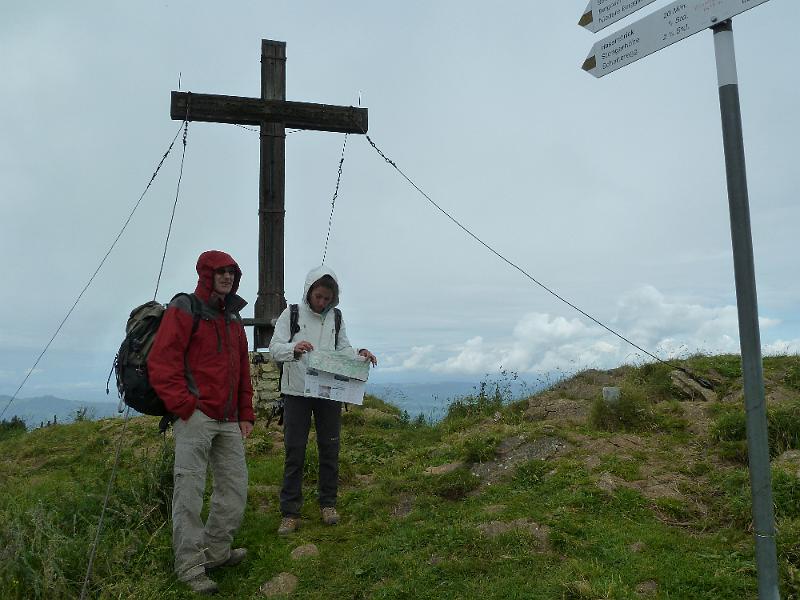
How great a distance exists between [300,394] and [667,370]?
22.3 ft

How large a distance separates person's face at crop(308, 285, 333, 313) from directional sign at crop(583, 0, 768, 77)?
3.02 metres

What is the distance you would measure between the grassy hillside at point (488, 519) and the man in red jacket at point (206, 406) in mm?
245

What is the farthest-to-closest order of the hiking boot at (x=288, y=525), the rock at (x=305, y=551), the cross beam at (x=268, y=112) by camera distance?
the cross beam at (x=268, y=112)
the hiking boot at (x=288, y=525)
the rock at (x=305, y=551)

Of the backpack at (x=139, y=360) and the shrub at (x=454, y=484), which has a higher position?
the backpack at (x=139, y=360)

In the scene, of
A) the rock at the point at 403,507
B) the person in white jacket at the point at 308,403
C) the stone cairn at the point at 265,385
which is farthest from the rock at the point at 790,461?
the stone cairn at the point at 265,385

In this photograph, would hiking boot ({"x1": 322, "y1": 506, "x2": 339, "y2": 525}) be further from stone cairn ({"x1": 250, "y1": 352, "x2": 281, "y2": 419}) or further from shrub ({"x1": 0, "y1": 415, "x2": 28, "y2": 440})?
shrub ({"x1": 0, "y1": 415, "x2": 28, "y2": 440})

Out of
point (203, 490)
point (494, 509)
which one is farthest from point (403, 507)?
point (203, 490)

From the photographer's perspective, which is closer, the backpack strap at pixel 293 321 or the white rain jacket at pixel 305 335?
the white rain jacket at pixel 305 335

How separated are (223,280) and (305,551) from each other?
7.46ft

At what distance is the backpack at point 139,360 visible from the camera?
179 inches

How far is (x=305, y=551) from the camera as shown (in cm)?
513

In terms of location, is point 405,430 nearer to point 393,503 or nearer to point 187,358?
point 393,503

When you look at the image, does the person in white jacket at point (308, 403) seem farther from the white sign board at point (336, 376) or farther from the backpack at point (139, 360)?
the backpack at point (139, 360)

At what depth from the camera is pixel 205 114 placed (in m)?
8.84
